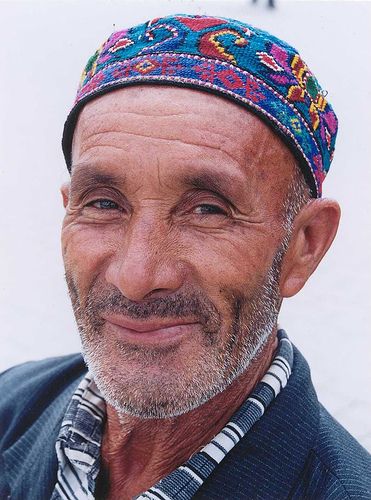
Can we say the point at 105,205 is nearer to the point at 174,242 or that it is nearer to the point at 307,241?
the point at 174,242

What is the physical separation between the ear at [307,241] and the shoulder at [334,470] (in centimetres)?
44

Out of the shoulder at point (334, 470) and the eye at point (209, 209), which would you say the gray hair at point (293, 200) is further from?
the shoulder at point (334, 470)

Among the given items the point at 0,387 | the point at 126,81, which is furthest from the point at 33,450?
the point at 126,81

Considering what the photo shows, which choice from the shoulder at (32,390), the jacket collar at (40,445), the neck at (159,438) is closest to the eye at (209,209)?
the neck at (159,438)

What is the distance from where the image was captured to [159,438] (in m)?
1.97

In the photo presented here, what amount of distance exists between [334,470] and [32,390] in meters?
1.35

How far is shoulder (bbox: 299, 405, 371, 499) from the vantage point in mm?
1729

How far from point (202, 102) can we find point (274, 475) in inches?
42.0

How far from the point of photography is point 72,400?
221 centimetres

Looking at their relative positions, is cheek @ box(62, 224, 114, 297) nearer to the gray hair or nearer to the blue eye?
the blue eye

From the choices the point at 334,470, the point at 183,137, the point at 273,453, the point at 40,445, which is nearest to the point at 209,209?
the point at 183,137

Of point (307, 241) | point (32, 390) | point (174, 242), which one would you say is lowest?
point (32, 390)

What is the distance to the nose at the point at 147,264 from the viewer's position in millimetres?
1617

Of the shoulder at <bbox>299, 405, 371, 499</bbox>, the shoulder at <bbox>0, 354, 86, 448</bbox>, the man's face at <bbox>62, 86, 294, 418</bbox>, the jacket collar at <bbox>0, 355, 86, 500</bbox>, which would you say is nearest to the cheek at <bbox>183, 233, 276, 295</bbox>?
the man's face at <bbox>62, 86, 294, 418</bbox>
